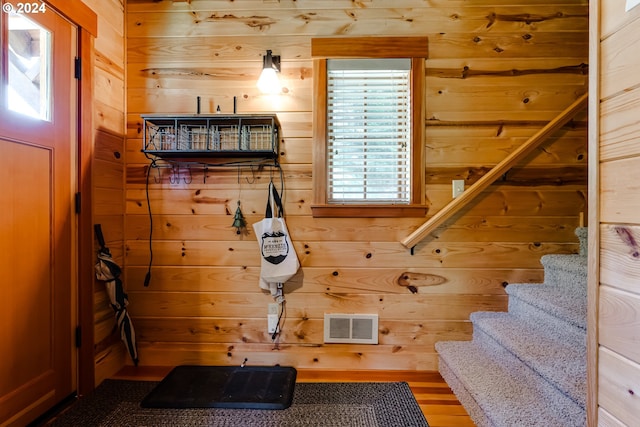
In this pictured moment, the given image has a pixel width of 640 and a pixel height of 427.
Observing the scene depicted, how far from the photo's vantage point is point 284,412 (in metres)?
1.67

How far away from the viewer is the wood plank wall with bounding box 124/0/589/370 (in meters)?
2.11

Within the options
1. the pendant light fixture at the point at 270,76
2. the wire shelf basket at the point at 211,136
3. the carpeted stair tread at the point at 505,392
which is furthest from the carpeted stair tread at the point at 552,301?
the pendant light fixture at the point at 270,76

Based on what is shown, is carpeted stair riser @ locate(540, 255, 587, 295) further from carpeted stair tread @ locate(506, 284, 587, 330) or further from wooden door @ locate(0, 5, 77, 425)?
wooden door @ locate(0, 5, 77, 425)

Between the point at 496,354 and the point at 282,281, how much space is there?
135cm

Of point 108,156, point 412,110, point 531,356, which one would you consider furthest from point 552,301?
point 108,156

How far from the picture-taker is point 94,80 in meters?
1.89

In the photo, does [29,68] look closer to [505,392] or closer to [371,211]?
[371,211]

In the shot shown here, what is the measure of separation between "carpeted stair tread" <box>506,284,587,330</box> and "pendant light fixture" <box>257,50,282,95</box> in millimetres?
2059

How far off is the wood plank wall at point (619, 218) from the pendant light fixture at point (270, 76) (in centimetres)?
163

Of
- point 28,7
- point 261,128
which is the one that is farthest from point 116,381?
point 28,7

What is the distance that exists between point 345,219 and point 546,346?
129cm

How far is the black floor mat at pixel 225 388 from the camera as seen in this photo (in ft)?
5.67

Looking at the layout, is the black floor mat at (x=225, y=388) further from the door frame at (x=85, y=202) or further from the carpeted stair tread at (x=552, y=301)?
the carpeted stair tread at (x=552, y=301)

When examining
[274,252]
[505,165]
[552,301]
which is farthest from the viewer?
[274,252]
